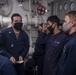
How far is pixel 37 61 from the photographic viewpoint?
436 centimetres

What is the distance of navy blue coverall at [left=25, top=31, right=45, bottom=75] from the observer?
4071 millimetres

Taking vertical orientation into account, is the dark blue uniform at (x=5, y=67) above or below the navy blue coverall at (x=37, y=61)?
above

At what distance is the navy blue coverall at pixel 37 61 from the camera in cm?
407

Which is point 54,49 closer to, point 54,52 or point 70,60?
point 54,52

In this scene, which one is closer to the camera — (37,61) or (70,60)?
(70,60)

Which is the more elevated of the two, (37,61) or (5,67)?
(5,67)

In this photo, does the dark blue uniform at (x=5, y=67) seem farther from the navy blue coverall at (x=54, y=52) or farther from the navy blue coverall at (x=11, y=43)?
the navy blue coverall at (x=11, y=43)

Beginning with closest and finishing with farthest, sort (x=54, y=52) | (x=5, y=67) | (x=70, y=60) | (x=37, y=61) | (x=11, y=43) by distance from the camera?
1. (x=5, y=67)
2. (x=70, y=60)
3. (x=54, y=52)
4. (x=11, y=43)
5. (x=37, y=61)

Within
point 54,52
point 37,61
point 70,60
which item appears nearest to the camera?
point 70,60

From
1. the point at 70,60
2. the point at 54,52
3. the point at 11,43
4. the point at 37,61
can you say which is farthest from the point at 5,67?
the point at 37,61

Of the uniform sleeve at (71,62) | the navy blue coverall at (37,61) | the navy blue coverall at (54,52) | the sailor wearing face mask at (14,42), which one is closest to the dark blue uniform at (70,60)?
Answer: the uniform sleeve at (71,62)

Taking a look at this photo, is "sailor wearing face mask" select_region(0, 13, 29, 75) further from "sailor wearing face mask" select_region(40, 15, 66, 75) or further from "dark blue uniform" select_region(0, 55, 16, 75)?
"dark blue uniform" select_region(0, 55, 16, 75)

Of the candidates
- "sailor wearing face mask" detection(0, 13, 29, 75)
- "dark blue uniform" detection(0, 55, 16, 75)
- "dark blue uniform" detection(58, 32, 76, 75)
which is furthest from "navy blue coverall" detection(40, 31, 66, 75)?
"dark blue uniform" detection(0, 55, 16, 75)

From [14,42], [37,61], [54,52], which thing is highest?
[14,42]
